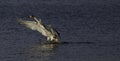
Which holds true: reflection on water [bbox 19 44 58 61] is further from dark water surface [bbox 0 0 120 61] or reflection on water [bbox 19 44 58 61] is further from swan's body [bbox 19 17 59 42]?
swan's body [bbox 19 17 59 42]

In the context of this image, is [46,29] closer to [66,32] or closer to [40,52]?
[40,52]

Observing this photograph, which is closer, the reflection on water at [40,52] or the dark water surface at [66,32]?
the reflection on water at [40,52]

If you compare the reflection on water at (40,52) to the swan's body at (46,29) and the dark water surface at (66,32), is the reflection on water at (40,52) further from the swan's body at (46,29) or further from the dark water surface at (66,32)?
the swan's body at (46,29)

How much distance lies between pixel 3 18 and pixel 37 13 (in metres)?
4.14

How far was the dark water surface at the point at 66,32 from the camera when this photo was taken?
88.7 feet

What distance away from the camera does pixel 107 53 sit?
89.6ft

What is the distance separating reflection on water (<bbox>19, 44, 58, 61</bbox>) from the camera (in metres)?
26.0

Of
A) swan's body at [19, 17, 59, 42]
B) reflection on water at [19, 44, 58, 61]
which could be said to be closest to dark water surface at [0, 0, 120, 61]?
reflection on water at [19, 44, 58, 61]

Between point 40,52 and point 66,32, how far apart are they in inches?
220

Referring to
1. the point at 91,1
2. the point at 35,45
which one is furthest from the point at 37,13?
the point at 35,45

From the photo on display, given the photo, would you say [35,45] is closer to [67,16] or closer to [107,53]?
[107,53]

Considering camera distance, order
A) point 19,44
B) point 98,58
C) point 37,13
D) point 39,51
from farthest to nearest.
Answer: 1. point 37,13
2. point 19,44
3. point 39,51
4. point 98,58

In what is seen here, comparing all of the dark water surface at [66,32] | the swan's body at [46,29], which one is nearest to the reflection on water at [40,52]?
the dark water surface at [66,32]

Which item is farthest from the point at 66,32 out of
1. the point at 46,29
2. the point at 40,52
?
the point at 40,52
